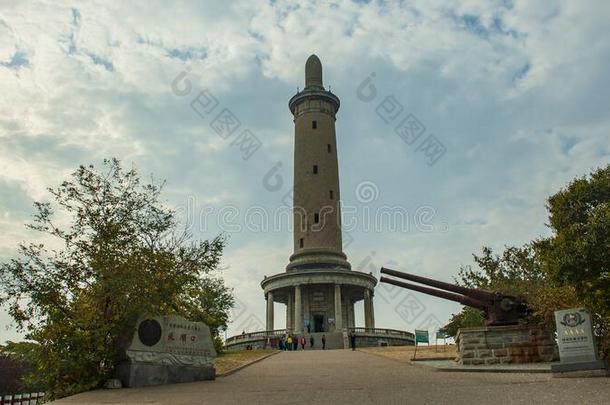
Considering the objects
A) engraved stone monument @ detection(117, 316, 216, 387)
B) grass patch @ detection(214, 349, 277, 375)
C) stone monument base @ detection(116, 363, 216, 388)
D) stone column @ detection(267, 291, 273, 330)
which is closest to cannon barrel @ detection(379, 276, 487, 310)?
grass patch @ detection(214, 349, 277, 375)

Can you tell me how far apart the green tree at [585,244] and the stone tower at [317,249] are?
3486cm

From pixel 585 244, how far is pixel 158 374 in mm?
11826

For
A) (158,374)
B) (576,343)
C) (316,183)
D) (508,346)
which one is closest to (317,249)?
(316,183)

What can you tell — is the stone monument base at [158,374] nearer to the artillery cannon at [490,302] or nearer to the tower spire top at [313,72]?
the artillery cannon at [490,302]

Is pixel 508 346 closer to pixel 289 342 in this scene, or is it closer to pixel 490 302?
pixel 490 302

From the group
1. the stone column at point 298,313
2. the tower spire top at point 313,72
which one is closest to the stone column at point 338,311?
the stone column at point 298,313

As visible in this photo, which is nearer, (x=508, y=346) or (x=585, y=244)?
(x=585, y=244)

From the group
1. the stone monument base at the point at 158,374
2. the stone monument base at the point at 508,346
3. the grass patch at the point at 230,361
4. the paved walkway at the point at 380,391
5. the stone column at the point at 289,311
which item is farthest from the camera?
the stone column at the point at 289,311

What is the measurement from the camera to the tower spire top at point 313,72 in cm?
6175

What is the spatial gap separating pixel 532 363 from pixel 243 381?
31.0 feet

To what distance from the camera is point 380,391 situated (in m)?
11.8

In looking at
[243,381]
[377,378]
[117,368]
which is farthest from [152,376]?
[377,378]

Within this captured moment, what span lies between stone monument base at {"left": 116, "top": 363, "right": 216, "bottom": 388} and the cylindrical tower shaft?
3595 cm

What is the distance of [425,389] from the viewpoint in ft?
38.9
